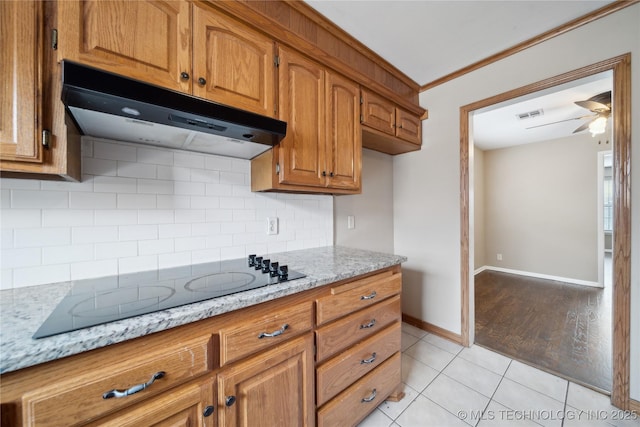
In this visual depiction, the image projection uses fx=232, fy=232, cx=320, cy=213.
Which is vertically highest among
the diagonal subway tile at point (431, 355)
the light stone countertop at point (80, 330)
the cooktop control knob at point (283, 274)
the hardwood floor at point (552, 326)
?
the cooktop control knob at point (283, 274)

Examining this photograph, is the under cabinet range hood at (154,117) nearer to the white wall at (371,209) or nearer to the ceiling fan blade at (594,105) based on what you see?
the white wall at (371,209)

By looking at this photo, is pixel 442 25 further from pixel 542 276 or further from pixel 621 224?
pixel 542 276

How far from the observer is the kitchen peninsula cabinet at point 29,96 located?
28.8 inches

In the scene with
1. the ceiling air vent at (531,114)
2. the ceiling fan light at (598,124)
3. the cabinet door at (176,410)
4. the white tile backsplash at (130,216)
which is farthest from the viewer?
the ceiling air vent at (531,114)

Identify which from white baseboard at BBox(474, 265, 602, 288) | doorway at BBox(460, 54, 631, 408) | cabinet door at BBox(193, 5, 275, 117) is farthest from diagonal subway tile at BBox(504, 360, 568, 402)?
white baseboard at BBox(474, 265, 602, 288)

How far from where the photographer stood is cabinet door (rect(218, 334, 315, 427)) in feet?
2.70

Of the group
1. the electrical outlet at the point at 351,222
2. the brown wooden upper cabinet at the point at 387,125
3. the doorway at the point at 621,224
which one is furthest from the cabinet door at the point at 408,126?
the doorway at the point at 621,224

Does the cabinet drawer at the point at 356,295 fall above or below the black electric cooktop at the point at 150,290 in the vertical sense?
below

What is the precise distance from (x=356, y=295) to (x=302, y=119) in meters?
1.05

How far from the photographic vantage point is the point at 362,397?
4.19ft

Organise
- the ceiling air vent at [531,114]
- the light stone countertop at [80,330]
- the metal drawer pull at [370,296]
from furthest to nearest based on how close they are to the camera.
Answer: the ceiling air vent at [531,114]
the metal drawer pull at [370,296]
the light stone countertop at [80,330]

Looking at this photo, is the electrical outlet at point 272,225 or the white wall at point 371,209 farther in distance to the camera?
the white wall at point 371,209

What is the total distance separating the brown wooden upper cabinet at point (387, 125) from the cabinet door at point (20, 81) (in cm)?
161

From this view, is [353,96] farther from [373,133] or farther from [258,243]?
[258,243]
